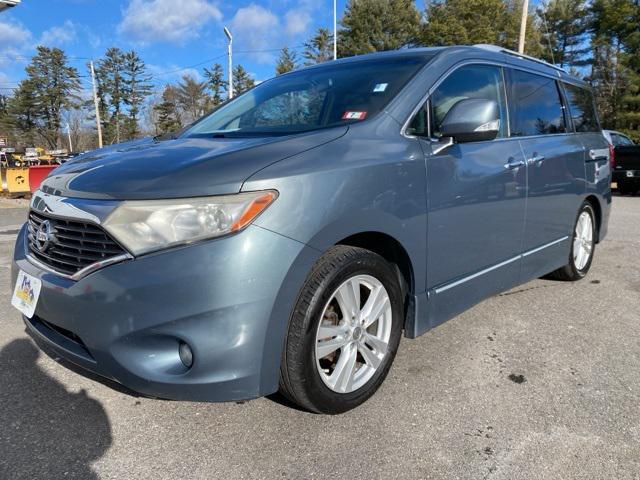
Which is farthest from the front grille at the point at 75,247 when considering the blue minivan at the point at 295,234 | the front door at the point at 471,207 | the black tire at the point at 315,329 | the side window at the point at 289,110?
the front door at the point at 471,207

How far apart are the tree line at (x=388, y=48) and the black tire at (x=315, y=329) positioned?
43.4 ft

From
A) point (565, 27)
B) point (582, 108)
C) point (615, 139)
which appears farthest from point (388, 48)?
point (582, 108)

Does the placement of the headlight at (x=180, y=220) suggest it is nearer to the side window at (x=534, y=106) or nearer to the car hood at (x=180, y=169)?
the car hood at (x=180, y=169)

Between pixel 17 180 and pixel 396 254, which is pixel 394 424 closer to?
pixel 396 254

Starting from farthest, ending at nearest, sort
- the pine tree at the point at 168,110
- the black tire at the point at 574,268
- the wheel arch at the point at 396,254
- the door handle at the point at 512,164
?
the pine tree at the point at 168,110, the black tire at the point at 574,268, the door handle at the point at 512,164, the wheel arch at the point at 396,254

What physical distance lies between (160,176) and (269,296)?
63cm

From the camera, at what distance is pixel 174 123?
62.9m

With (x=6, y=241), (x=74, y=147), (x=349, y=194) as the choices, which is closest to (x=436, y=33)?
(x=6, y=241)

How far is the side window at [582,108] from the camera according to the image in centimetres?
432

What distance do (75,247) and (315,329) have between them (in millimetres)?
1028

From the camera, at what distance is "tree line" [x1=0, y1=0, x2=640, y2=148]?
31125 mm

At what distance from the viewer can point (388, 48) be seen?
3862 centimetres

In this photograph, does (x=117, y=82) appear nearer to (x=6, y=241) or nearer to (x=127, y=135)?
(x=127, y=135)

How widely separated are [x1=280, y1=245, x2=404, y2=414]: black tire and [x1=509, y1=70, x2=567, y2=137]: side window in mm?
1740
